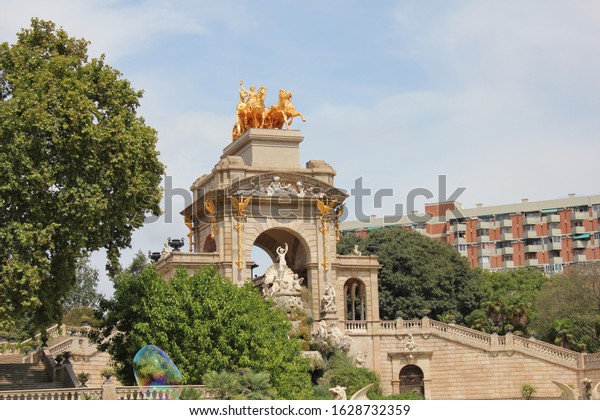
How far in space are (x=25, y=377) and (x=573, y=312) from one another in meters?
37.2

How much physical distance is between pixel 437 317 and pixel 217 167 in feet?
84.8

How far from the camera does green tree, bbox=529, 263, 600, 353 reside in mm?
62281

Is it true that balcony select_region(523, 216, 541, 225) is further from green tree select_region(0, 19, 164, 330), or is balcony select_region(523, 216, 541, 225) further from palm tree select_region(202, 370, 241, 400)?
palm tree select_region(202, 370, 241, 400)

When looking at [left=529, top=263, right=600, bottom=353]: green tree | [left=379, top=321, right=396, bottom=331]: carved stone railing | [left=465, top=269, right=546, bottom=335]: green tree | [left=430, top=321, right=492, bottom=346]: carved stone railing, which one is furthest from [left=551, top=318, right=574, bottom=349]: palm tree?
[left=379, top=321, right=396, bottom=331]: carved stone railing

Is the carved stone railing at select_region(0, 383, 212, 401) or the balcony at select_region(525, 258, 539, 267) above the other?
the balcony at select_region(525, 258, 539, 267)

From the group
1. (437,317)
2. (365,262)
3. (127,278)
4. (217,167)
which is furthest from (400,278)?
(127,278)

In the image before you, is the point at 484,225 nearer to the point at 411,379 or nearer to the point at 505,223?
the point at 505,223

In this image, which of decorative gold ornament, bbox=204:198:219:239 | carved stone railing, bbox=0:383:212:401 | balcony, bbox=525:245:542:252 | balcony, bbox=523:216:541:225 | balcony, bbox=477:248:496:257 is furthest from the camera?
balcony, bbox=477:248:496:257

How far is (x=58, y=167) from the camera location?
36.2m

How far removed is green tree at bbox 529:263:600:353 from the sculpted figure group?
20470 mm

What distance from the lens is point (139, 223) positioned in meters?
39.3

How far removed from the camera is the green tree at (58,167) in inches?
1394

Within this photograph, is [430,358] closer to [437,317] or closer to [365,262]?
[365,262]

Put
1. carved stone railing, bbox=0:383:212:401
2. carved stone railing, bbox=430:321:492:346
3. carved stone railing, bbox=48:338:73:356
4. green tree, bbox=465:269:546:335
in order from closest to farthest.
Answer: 1. carved stone railing, bbox=0:383:212:401
2. carved stone railing, bbox=48:338:73:356
3. carved stone railing, bbox=430:321:492:346
4. green tree, bbox=465:269:546:335
